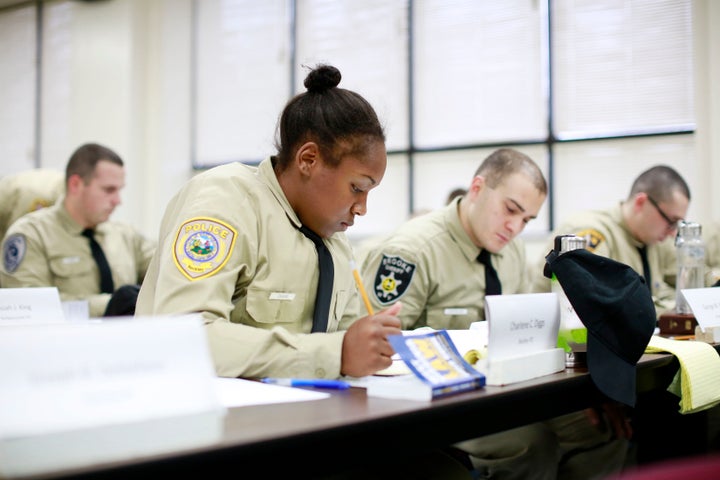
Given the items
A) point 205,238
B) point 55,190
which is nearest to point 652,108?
point 55,190

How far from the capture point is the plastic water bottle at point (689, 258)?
2.23 m

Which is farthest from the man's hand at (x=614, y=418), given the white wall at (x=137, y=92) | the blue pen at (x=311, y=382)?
the white wall at (x=137, y=92)

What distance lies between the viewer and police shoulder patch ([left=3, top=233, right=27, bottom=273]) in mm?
3211

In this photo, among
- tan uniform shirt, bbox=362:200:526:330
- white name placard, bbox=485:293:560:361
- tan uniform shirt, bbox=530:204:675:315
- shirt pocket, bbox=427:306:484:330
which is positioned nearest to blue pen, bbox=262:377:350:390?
white name placard, bbox=485:293:560:361

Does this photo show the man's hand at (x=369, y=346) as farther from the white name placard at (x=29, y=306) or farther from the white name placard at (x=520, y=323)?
the white name placard at (x=29, y=306)

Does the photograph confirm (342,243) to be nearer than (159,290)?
No

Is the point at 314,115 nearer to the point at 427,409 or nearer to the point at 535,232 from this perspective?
the point at 427,409

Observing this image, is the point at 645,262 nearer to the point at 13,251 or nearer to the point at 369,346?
the point at 369,346

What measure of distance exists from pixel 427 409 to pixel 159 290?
0.64m

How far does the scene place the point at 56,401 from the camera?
61 cm

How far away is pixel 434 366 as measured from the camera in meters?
1.00

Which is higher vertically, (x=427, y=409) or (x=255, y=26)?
(x=255, y=26)

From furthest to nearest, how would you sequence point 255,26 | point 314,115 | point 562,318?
1. point 255,26
2. point 314,115
3. point 562,318

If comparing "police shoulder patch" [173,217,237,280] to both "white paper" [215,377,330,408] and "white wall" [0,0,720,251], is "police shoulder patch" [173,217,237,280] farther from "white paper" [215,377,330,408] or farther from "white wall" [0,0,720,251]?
"white wall" [0,0,720,251]
